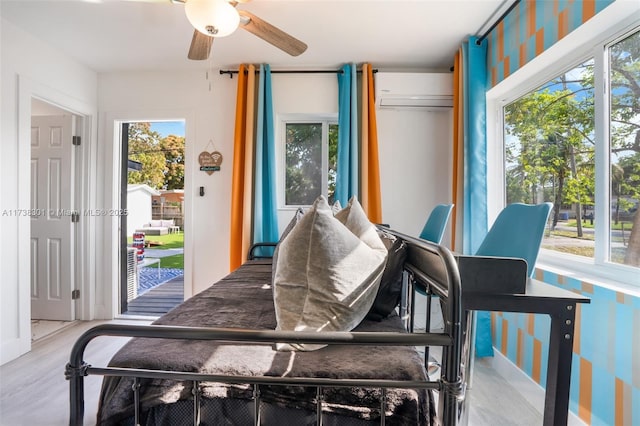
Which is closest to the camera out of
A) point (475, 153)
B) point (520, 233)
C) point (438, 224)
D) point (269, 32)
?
point (520, 233)

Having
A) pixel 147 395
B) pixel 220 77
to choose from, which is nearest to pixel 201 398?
pixel 147 395

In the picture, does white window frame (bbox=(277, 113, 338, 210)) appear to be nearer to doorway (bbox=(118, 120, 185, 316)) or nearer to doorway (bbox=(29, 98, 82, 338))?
doorway (bbox=(29, 98, 82, 338))

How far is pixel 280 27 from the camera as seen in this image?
2.37 metres

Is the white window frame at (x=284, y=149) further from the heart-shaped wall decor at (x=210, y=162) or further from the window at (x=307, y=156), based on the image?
the heart-shaped wall decor at (x=210, y=162)

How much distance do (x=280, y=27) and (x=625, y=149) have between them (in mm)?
2289

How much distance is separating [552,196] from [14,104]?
3831 millimetres

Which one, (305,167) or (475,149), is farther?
(305,167)

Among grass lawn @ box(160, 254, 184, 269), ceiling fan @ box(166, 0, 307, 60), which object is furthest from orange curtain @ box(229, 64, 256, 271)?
grass lawn @ box(160, 254, 184, 269)

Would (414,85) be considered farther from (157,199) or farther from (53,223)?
(157,199)

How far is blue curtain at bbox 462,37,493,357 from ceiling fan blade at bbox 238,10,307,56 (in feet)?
4.66

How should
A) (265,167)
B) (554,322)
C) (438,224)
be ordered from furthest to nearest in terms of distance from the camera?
(265,167) → (438,224) → (554,322)

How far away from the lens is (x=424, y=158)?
2.99 meters

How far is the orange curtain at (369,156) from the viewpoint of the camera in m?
2.82

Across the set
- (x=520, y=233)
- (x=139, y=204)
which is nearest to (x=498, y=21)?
(x=520, y=233)
